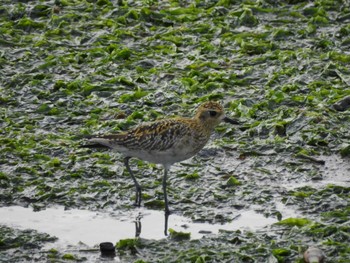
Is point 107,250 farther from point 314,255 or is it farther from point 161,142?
point 314,255

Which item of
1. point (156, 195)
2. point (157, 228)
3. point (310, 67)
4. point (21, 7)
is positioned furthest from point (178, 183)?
point (21, 7)

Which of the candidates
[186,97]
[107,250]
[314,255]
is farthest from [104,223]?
→ [186,97]

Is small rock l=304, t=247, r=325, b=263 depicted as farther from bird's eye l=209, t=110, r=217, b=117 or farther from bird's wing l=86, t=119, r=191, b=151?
bird's eye l=209, t=110, r=217, b=117

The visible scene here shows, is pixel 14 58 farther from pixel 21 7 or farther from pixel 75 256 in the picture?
pixel 75 256

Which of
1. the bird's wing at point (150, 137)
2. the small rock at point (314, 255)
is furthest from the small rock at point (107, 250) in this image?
the small rock at point (314, 255)

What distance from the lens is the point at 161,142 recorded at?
1081cm

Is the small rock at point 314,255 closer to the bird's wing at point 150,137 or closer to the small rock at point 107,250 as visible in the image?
the small rock at point 107,250

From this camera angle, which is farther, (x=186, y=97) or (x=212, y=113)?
(x=186, y=97)

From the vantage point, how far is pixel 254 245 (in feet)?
32.2

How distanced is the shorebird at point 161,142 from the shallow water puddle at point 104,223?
0.26 m

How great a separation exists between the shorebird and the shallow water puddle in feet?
0.86

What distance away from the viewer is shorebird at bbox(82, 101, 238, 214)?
35.5 ft

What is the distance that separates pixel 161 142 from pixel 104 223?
1105 millimetres

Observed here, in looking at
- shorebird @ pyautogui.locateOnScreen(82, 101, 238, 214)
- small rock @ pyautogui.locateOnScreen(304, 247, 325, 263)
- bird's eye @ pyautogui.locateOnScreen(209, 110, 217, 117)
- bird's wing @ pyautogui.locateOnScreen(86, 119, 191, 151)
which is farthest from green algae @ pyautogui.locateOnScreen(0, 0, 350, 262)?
bird's eye @ pyautogui.locateOnScreen(209, 110, 217, 117)
